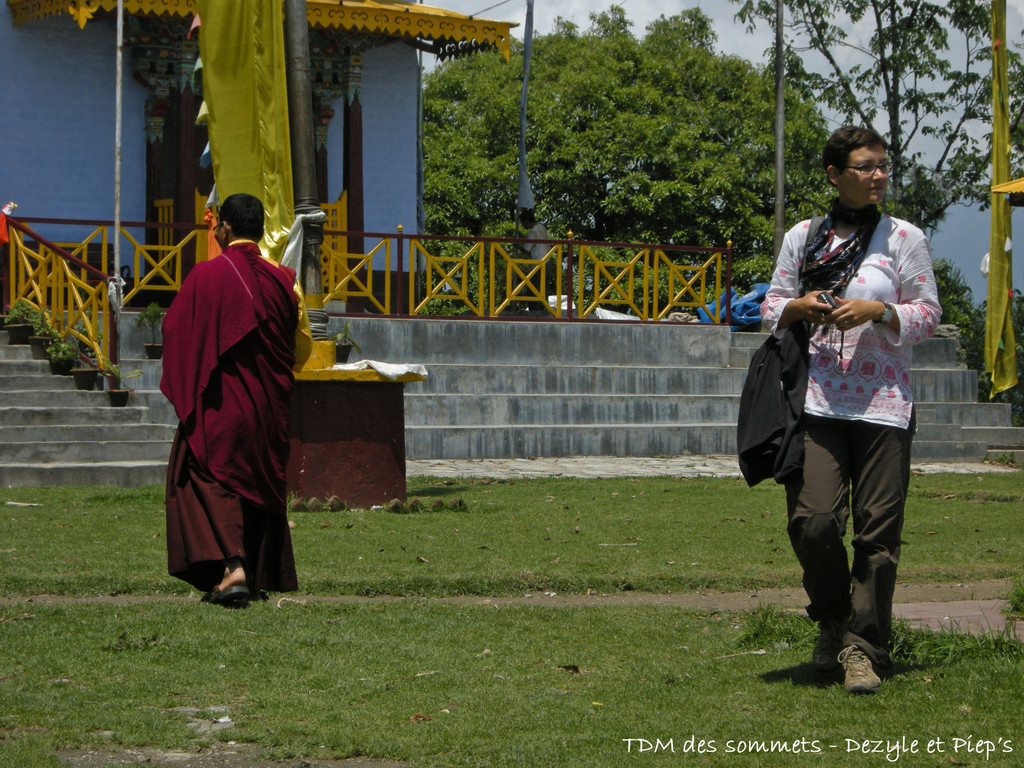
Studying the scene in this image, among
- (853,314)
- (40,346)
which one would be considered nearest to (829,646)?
(853,314)

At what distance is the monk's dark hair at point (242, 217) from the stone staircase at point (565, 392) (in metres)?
7.03

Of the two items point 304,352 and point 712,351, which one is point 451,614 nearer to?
point 304,352

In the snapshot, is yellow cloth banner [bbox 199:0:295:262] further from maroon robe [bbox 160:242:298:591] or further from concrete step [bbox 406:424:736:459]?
concrete step [bbox 406:424:736:459]

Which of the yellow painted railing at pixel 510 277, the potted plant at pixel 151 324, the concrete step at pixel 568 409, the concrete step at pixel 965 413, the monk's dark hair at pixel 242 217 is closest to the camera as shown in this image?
the monk's dark hair at pixel 242 217

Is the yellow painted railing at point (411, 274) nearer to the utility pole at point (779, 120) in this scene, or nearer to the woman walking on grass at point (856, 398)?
the utility pole at point (779, 120)

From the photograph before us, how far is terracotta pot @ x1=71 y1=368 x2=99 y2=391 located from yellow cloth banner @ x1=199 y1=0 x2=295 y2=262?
13.7 ft

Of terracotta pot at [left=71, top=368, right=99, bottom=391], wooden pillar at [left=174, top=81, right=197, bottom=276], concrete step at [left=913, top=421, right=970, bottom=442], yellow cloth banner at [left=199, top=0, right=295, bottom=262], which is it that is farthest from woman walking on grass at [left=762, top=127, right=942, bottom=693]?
wooden pillar at [left=174, top=81, right=197, bottom=276]

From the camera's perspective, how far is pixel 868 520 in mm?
4582

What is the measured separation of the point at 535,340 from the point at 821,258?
11932 millimetres

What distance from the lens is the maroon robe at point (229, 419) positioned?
5727mm

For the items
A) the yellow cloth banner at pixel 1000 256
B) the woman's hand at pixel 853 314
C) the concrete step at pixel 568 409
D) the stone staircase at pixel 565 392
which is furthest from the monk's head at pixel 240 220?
the yellow cloth banner at pixel 1000 256

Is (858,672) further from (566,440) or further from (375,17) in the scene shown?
(375,17)

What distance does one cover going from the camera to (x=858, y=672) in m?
4.43

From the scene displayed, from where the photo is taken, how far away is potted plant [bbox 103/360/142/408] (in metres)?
13.2
